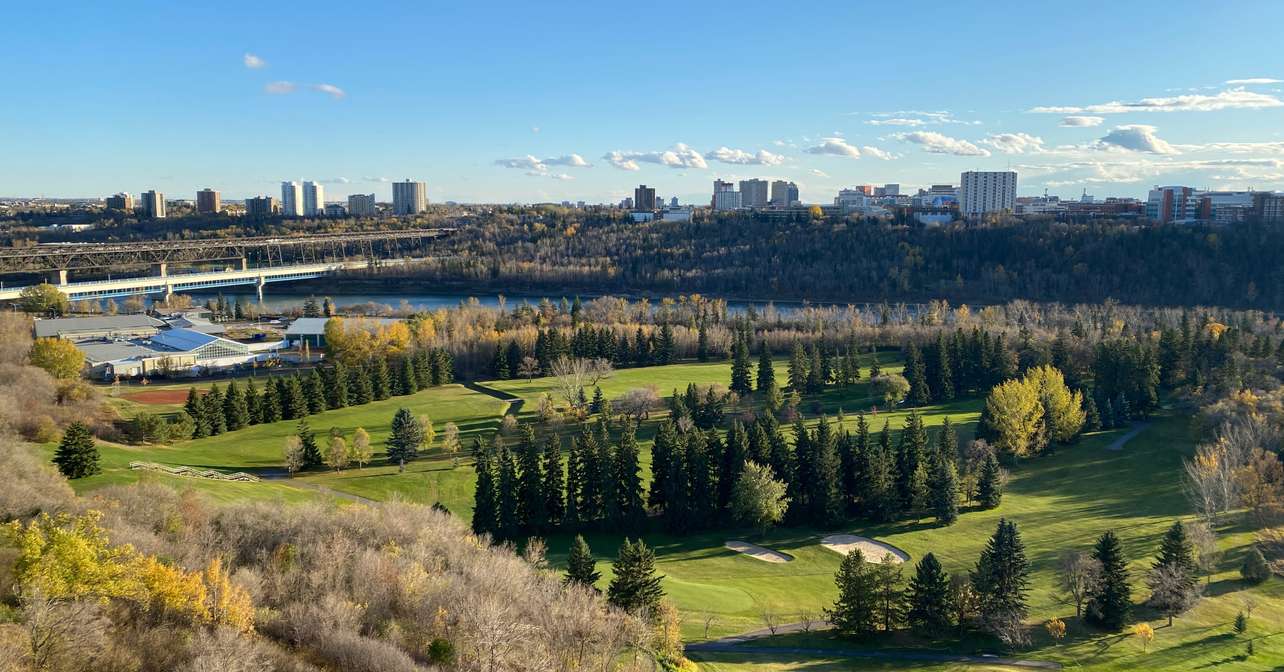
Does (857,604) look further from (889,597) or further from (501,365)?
(501,365)

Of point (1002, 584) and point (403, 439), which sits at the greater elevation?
point (403, 439)

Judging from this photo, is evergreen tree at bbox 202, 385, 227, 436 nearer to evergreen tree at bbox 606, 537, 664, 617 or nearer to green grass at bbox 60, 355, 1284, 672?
green grass at bbox 60, 355, 1284, 672

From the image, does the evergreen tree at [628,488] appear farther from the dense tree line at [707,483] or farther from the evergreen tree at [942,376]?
the evergreen tree at [942,376]

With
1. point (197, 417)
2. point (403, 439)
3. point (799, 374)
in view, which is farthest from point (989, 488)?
point (197, 417)

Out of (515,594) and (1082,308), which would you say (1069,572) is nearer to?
(515,594)

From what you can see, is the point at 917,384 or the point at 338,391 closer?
the point at 338,391

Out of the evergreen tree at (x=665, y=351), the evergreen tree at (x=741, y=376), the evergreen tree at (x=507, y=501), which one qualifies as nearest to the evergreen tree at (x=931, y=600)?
the evergreen tree at (x=507, y=501)

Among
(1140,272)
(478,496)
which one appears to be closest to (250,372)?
(478,496)

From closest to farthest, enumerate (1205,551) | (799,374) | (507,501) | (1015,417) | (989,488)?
1. (1205,551)
2. (507,501)
3. (989,488)
4. (1015,417)
5. (799,374)
